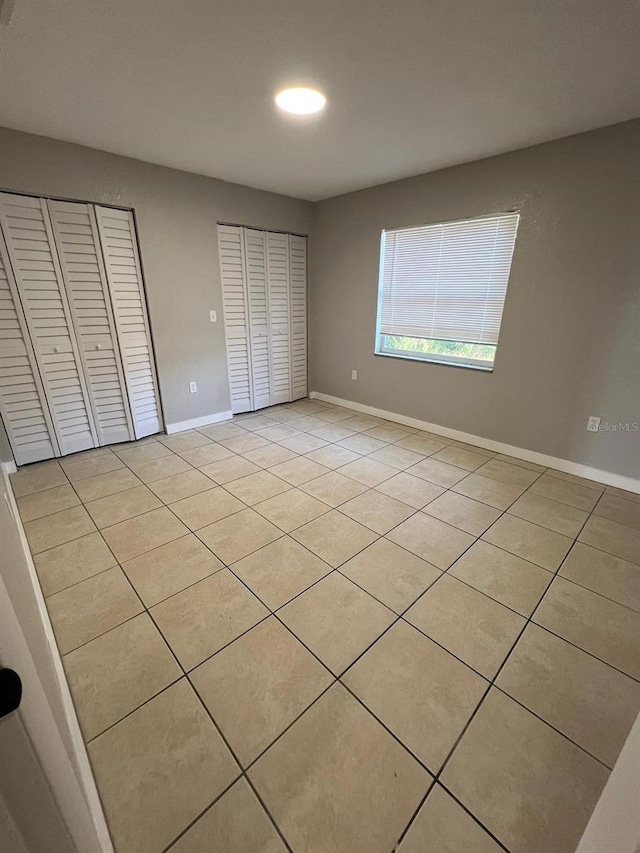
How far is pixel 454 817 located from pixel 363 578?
0.88 meters

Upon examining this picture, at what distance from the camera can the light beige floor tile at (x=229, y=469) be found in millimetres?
2790

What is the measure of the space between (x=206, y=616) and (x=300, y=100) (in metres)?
2.71

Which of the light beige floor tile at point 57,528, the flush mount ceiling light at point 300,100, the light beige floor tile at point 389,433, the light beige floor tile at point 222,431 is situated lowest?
the light beige floor tile at point 57,528

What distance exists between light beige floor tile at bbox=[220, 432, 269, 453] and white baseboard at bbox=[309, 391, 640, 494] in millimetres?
1425

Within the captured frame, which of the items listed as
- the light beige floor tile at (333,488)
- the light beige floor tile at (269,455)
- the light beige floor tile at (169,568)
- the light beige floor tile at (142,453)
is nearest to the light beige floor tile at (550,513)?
the light beige floor tile at (333,488)

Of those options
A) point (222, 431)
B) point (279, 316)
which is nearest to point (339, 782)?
point (222, 431)

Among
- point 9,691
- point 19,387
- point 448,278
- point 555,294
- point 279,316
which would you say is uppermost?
point 448,278

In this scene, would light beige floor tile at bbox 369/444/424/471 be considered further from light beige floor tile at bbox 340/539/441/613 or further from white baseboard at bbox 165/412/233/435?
white baseboard at bbox 165/412/233/435

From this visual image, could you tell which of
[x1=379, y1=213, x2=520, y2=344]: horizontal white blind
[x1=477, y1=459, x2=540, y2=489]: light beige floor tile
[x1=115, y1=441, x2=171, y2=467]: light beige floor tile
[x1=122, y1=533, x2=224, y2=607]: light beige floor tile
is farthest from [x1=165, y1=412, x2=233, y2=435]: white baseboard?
[x1=477, y1=459, x2=540, y2=489]: light beige floor tile

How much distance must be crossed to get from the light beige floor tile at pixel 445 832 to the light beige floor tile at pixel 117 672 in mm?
896

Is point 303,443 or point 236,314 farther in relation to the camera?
point 236,314

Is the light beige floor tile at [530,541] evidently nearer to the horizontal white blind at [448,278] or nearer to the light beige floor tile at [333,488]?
the light beige floor tile at [333,488]

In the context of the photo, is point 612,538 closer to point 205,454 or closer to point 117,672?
point 117,672

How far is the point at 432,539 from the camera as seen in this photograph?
2.10m
